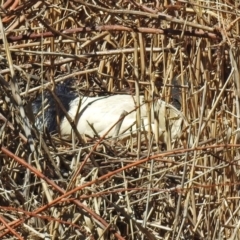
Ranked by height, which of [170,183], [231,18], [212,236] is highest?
[231,18]

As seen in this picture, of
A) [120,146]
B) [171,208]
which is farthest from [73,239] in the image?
[120,146]

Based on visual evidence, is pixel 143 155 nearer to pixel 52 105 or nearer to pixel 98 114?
pixel 98 114

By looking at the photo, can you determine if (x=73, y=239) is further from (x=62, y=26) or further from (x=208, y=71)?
(x=62, y=26)

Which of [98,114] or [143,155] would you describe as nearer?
[143,155]

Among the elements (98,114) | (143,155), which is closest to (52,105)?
(98,114)

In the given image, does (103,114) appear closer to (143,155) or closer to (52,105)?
(52,105)

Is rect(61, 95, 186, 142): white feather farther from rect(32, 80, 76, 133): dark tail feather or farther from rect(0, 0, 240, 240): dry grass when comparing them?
rect(0, 0, 240, 240): dry grass

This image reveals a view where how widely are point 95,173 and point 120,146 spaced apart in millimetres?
426

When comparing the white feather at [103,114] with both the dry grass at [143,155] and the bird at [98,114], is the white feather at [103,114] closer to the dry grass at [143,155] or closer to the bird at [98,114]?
the bird at [98,114]

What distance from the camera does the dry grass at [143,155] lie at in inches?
80.9

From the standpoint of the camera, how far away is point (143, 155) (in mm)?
2387

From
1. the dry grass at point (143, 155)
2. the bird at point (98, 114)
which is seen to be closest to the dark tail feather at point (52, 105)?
the bird at point (98, 114)

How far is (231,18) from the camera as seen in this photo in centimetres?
239

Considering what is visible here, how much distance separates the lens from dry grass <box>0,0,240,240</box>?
2.05 metres
